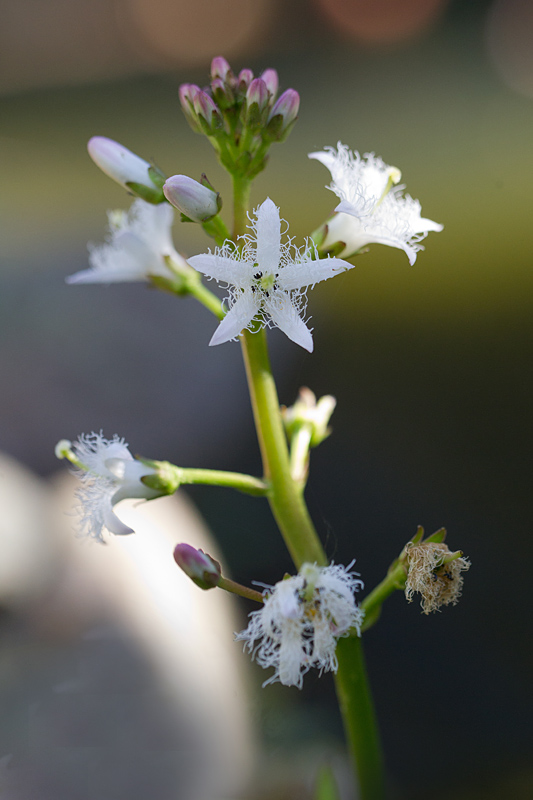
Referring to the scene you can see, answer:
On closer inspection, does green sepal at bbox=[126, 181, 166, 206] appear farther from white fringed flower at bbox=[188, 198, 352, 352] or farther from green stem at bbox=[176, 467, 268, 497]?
green stem at bbox=[176, 467, 268, 497]

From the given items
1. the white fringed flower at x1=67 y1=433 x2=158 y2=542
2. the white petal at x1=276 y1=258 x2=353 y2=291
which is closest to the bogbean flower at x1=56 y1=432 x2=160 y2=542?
the white fringed flower at x1=67 y1=433 x2=158 y2=542

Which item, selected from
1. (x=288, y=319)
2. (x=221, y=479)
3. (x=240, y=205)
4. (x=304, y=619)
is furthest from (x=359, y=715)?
(x=240, y=205)

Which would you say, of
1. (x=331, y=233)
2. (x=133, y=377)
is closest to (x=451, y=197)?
(x=133, y=377)

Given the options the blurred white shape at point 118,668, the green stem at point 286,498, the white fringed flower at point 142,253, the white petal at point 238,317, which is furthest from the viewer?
the blurred white shape at point 118,668

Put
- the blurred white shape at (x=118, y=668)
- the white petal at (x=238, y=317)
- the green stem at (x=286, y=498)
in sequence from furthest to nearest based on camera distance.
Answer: the blurred white shape at (x=118, y=668)
the green stem at (x=286, y=498)
the white petal at (x=238, y=317)

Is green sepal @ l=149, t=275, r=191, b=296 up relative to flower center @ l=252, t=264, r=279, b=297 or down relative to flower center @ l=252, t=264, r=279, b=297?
up

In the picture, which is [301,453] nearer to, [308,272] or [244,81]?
[308,272]

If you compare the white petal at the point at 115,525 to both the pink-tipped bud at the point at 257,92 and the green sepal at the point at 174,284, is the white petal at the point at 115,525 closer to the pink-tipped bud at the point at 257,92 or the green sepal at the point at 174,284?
the green sepal at the point at 174,284

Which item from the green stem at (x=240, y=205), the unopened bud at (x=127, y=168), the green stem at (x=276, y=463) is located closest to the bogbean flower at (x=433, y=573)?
the green stem at (x=276, y=463)
